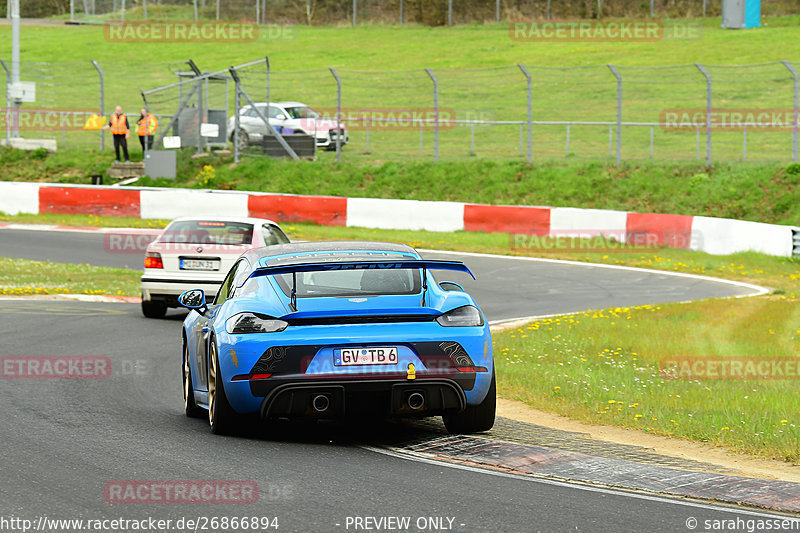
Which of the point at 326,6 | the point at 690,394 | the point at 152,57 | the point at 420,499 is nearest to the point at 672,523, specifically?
the point at 420,499

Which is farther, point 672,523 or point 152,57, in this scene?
point 152,57

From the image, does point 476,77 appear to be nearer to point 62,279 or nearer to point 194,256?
point 62,279

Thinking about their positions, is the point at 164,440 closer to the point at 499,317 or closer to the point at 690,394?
the point at 690,394

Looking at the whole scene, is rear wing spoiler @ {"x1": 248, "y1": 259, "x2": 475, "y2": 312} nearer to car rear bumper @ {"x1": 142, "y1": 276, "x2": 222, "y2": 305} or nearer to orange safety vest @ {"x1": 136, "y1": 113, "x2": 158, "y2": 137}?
car rear bumper @ {"x1": 142, "y1": 276, "x2": 222, "y2": 305}

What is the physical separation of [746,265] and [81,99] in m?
29.9

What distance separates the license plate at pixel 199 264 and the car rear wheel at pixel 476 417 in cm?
796

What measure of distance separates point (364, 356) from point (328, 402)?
362 millimetres

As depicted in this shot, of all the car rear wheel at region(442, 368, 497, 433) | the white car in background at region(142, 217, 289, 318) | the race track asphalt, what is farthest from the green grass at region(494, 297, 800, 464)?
the white car in background at region(142, 217, 289, 318)

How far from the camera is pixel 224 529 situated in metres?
5.59

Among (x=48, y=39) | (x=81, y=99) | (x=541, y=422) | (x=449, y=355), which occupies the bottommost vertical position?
(x=541, y=422)

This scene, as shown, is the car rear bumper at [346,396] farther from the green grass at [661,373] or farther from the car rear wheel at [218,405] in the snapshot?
the green grass at [661,373]

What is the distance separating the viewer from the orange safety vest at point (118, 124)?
33188mm

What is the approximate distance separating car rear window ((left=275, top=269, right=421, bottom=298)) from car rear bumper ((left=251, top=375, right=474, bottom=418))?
2.14 feet

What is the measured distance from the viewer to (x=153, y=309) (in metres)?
15.8
